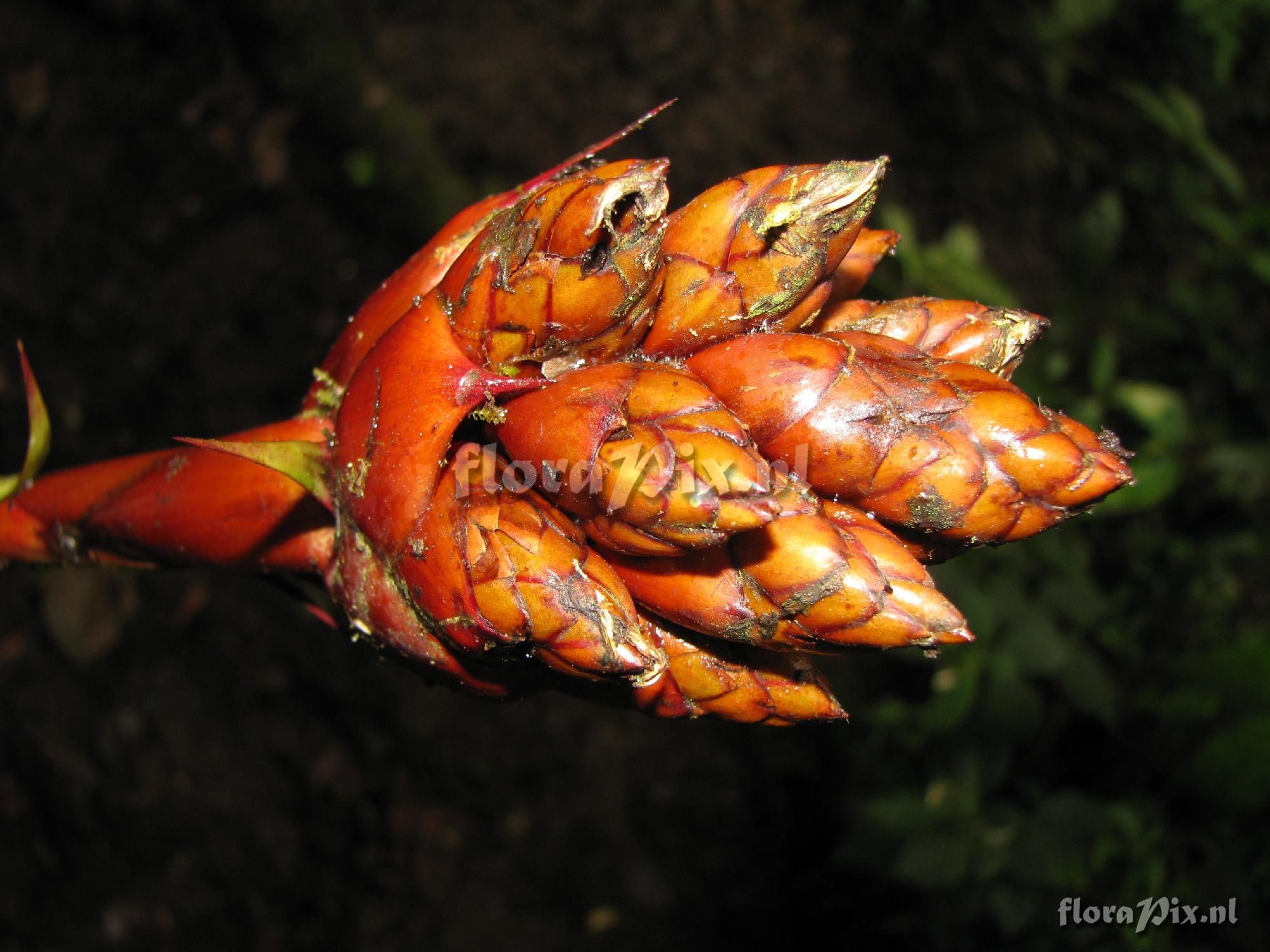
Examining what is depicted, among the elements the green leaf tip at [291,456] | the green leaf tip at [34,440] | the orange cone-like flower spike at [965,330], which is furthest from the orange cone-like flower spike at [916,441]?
the green leaf tip at [34,440]

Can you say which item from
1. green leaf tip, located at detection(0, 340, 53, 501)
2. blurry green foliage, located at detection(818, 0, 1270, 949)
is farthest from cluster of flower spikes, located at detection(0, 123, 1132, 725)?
blurry green foliage, located at detection(818, 0, 1270, 949)

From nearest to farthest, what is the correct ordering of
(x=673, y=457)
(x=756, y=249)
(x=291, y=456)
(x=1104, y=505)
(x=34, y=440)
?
(x=673, y=457) < (x=756, y=249) < (x=291, y=456) < (x=34, y=440) < (x=1104, y=505)

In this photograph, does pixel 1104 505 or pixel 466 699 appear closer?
pixel 1104 505

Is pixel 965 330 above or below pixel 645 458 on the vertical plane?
below

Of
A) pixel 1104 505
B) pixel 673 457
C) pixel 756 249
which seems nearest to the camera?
pixel 673 457

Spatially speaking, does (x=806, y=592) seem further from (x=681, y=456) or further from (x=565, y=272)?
(x=565, y=272)

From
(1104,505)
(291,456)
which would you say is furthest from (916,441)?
(1104,505)
